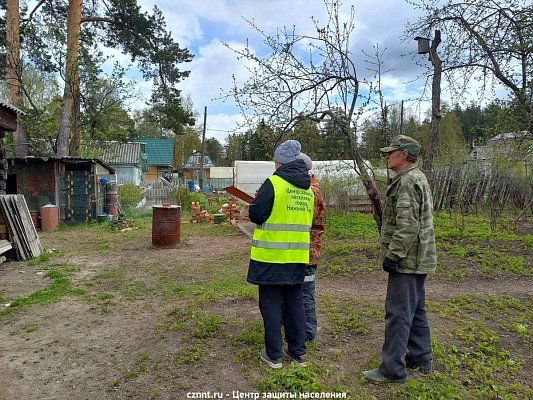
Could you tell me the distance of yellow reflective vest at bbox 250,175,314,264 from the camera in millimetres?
3203

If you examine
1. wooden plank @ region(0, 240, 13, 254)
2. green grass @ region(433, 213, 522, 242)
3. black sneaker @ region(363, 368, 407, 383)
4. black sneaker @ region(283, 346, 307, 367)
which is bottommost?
black sneaker @ region(363, 368, 407, 383)

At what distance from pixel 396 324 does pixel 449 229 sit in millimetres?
8854

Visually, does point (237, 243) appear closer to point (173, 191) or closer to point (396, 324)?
point (396, 324)

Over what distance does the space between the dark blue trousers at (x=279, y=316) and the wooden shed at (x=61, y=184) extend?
40.0 feet

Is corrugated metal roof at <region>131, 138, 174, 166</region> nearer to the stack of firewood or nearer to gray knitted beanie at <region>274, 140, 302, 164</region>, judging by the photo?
the stack of firewood

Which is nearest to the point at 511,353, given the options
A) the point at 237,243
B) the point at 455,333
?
the point at 455,333

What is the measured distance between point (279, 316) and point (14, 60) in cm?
1471

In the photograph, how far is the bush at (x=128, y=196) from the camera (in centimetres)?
1956

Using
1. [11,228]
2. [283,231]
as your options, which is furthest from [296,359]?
[11,228]

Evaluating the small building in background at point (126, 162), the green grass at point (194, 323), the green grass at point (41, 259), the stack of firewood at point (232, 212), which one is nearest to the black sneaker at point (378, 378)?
the green grass at point (194, 323)

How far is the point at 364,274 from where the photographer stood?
6828 mm

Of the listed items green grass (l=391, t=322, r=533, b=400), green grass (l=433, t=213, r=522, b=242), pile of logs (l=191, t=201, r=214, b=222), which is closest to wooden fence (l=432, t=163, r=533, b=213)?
green grass (l=433, t=213, r=522, b=242)

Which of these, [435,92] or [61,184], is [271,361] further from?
[61,184]

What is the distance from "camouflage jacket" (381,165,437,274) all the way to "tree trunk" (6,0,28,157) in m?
14.2
